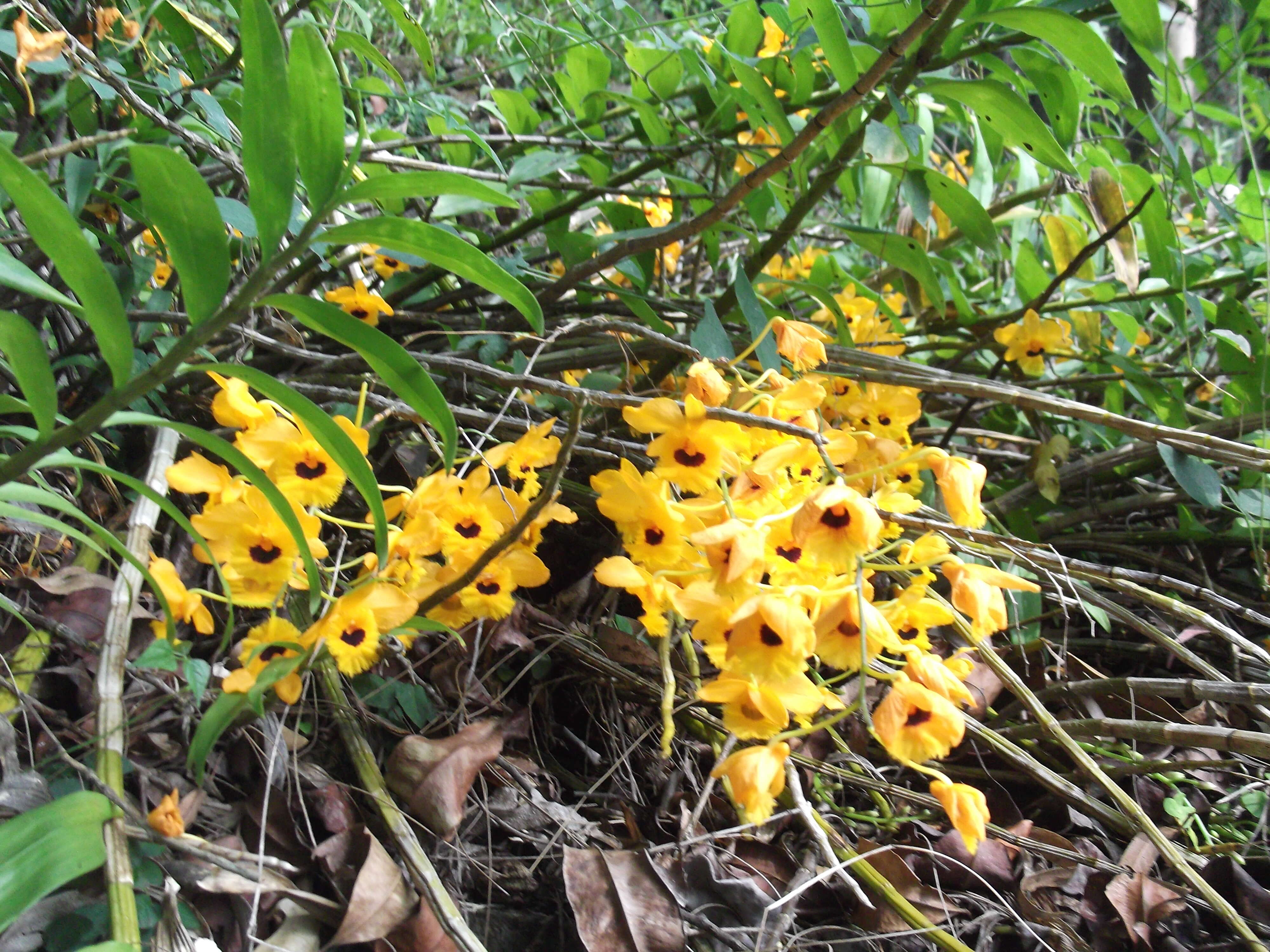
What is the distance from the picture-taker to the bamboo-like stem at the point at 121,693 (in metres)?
0.56

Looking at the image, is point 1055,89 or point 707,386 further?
point 1055,89

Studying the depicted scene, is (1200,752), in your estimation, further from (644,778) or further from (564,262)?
(564,262)

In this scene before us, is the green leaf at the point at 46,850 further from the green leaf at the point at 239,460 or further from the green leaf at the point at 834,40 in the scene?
the green leaf at the point at 834,40

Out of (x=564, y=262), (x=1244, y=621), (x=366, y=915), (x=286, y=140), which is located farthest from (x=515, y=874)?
(x=1244, y=621)

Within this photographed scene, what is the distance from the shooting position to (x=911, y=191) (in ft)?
3.28

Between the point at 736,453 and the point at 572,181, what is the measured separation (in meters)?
0.66

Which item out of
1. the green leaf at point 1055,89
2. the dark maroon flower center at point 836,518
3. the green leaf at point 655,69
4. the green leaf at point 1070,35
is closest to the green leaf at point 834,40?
the green leaf at point 1070,35

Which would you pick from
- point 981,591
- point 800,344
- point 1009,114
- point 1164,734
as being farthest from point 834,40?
point 1164,734

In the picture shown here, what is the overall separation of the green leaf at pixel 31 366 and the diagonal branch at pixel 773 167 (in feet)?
1.94

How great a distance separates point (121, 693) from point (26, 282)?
361mm

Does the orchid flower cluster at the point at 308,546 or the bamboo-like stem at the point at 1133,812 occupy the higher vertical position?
the orchid flower cluster at the point at 308,546

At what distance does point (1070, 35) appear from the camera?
32.8 inches

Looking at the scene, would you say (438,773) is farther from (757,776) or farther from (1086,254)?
(1086,254)

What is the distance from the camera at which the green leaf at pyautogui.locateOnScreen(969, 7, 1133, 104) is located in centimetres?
82
